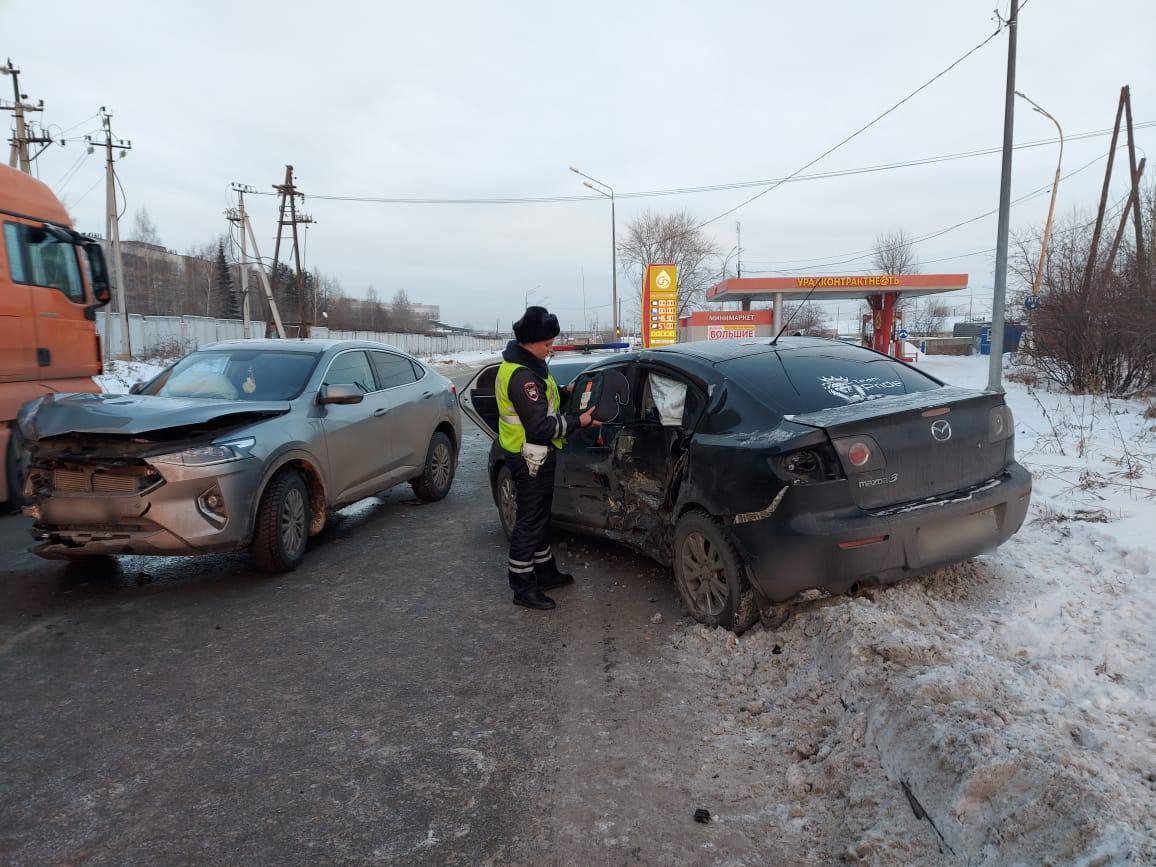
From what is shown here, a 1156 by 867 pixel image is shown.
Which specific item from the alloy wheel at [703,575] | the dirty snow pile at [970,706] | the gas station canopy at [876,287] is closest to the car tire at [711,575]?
the alloy wheel at [703,575]

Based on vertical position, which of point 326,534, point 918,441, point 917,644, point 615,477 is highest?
point 918,441

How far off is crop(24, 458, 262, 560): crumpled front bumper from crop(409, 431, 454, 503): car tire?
294 centimetres

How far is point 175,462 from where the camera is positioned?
4.79m

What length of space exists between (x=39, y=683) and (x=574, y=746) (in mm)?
2764

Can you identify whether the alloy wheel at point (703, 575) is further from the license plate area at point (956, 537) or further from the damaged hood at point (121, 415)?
the damaged hood at point (121, 415)

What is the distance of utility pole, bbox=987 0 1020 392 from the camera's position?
1216 cm

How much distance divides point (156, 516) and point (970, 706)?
182 inches

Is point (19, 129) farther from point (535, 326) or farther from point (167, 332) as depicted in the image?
point (535, 326)

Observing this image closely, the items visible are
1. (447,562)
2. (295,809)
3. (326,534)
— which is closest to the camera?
(295,809)

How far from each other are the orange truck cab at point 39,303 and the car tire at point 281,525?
2879mm

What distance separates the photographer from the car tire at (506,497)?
20.5 feet

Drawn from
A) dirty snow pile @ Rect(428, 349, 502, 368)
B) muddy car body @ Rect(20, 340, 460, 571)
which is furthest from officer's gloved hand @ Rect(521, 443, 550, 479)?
dirty snow pile @ Rect(428, 349, 502, 368)

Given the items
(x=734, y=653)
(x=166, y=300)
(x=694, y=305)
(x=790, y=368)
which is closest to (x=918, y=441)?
(x=790, y=368)

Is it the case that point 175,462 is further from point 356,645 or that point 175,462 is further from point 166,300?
point 166,300
